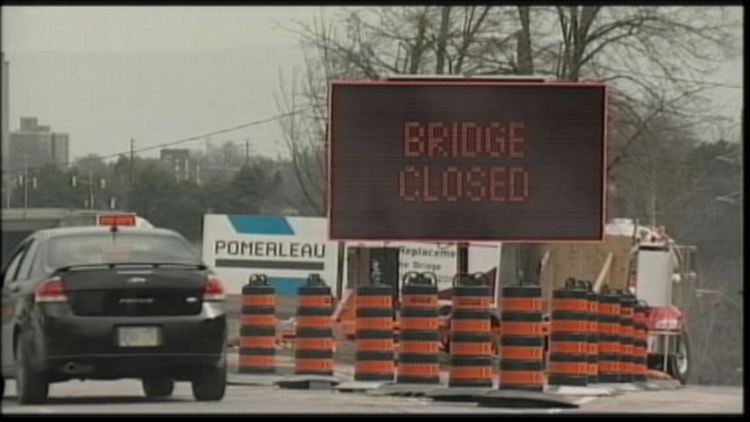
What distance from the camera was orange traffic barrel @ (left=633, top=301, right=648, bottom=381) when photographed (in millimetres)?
18719

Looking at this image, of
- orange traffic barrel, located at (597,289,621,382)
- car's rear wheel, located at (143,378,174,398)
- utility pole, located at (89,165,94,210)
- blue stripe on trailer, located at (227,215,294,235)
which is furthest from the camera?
orange traffic barrel, located at (597,289,621,382)

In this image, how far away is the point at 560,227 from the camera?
16.6 m

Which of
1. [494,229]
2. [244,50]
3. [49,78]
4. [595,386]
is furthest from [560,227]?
[49,78]

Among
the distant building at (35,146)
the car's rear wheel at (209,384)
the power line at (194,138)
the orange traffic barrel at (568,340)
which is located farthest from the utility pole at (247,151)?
the orange traffic barrel at (568,340)

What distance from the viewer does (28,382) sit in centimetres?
1523

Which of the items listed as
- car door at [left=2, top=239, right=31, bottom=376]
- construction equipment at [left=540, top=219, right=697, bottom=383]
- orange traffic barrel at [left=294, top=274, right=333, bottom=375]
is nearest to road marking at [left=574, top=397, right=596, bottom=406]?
construction equipment at [left=540, top=219, right=697, bottom=383]

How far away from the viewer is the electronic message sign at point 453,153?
53.8 feet

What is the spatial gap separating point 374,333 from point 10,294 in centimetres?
326

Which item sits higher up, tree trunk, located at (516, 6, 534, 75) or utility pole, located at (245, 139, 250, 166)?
tree trunk, located at (516, 6, 534, 75)

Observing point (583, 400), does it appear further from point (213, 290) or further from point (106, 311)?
point (106, 311)

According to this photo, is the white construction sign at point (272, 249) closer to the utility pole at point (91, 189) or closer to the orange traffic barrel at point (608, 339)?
the utility pole at point (91, 189)

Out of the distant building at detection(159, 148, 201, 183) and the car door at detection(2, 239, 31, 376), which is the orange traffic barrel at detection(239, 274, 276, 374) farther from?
the car door at detection(2, 239, 31, 376)

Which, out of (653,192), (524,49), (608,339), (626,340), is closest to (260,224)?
(524,49)

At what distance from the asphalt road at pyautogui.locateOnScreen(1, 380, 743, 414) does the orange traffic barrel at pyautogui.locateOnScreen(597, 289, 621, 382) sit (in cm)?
69
